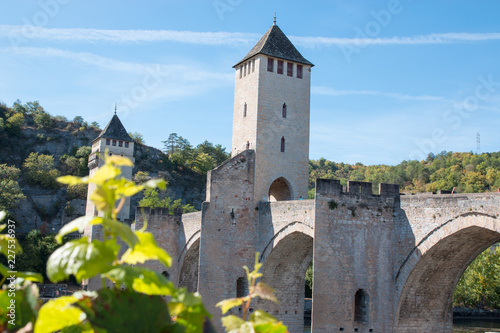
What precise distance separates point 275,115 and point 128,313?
2084 cm

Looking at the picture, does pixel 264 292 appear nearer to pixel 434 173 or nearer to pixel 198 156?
pixel 198 156

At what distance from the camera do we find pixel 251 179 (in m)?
21.0

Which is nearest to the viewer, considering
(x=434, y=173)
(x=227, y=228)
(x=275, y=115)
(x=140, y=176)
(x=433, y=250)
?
(x=433, y=250)

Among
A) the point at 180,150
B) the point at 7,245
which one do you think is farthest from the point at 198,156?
the point at 7,245

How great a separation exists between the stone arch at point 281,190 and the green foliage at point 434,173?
153ft

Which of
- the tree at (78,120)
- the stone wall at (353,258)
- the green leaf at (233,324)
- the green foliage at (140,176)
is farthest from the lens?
the tree at (78,120)

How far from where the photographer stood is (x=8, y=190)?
46906 millimetres

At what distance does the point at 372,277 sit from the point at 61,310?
1569cm

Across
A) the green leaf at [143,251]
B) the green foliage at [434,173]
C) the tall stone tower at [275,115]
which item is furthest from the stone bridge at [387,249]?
the green foliage at [434,173]

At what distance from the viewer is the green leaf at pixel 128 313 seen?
1.33 metres

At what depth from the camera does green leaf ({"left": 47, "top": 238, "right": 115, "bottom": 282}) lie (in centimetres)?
135

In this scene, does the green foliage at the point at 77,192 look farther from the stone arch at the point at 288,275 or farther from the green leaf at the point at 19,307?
the green leaf at the point at 19,307

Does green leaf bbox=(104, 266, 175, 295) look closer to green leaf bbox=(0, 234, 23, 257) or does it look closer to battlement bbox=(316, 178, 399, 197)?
green leaf bbox=(0, 234, 23, 257)

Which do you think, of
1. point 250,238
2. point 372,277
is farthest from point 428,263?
point 250,238
